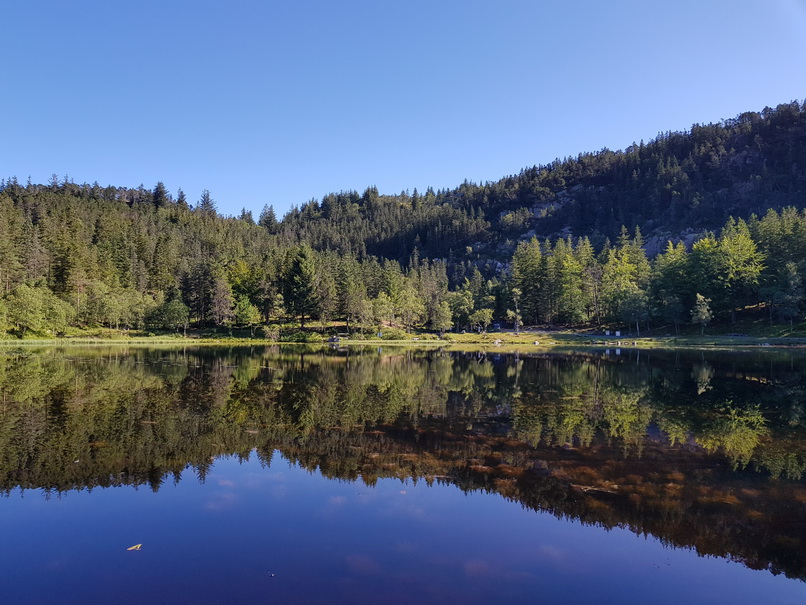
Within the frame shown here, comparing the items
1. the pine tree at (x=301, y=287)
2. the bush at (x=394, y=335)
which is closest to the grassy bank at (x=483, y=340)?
the bush at (x=394, y=335)

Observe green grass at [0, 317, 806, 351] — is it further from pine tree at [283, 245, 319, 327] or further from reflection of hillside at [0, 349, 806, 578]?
reflection of hillside at [0, 349, 806, 578]

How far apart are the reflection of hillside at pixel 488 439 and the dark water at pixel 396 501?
0.09m

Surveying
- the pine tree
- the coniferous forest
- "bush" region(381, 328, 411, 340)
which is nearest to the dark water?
the coniferous forest

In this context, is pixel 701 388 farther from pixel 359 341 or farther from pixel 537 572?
pixel 359 341

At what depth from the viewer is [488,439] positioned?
56.1ft

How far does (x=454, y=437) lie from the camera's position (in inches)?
688

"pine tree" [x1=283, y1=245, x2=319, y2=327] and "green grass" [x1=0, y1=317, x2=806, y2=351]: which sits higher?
"pine tree" [x1=283, y1=245, x2=319, y2=327]

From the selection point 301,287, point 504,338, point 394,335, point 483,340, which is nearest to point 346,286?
point 301,287

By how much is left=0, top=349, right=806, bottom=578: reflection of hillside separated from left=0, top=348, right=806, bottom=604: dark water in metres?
0.09

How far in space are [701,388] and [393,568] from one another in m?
28.8

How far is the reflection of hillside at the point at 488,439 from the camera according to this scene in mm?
11172

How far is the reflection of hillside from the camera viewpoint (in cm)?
1117

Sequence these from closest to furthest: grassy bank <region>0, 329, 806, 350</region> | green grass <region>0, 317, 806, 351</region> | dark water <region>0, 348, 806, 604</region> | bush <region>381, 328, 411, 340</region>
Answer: dark water <region>0, 348, 806, 604</region> < grassy bank <region>0, 329, 806, 350</region> < green grass <region>0, 317, 806, 351</region> < bush <region>381, 328, 411, 340</region>

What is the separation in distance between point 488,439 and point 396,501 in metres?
6.28
